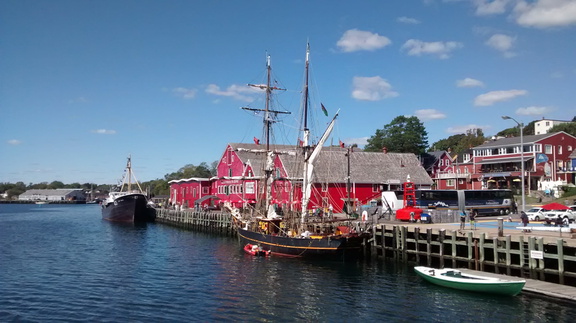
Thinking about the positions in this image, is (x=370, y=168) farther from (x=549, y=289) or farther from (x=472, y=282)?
(x=549, y=289)

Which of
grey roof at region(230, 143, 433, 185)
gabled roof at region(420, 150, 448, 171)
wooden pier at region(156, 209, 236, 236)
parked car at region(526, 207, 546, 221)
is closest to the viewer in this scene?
parked car at region(526, 207, 546, 221)

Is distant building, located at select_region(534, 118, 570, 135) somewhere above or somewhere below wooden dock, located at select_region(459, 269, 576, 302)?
above

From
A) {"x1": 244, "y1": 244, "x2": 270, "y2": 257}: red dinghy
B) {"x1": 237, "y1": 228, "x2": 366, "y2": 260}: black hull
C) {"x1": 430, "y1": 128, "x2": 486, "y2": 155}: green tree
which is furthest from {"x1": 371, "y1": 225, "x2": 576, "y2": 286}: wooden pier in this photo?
{"x1": 430, "y1": 128, "x2": 486, "y2": 155}: green tree

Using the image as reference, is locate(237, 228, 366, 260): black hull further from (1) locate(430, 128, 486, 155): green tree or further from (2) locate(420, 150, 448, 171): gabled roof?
(1) locate(430, 128, 486, 155): green tree

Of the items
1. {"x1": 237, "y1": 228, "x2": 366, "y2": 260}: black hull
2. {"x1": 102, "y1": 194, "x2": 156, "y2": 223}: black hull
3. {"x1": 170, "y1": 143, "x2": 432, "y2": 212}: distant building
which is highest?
{"x1": 170, "y1": 143, "x2": 432, "y2": 212}: distant building

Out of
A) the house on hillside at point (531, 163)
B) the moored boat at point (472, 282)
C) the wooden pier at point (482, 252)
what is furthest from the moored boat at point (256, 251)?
the house on hillside at point (531, 163)

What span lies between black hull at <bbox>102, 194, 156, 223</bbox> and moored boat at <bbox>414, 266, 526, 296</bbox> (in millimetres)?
59225

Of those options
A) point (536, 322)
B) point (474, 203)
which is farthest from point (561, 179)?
point (536, 322)

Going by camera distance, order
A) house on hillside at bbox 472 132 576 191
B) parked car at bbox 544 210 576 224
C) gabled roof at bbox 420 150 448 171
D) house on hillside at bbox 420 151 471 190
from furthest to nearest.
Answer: gabled roof at bbox 420 150 448 171 < house on hillside at bbox 420 151 471 190 < house on hillside at bbox 472 132 576 191 < parked car at bbox 544 210 576 224

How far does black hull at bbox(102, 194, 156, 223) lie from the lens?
7538cm

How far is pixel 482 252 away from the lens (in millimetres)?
27328

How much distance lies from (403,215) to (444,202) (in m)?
8.40

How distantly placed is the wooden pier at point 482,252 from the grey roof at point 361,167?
2410cm

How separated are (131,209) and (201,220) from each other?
18543 mm
